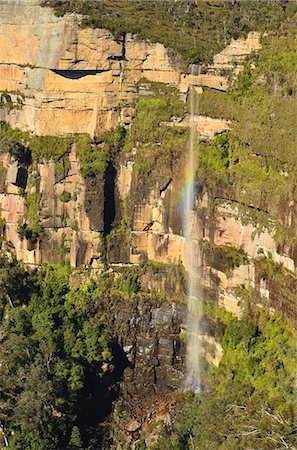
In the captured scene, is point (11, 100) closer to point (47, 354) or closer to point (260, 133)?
point (47, 354)

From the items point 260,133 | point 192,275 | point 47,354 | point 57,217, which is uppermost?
point 260,133

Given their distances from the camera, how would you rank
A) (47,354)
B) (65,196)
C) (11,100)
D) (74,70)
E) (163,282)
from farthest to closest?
(11,100) < (65,196) < (163,282) < (74,70) < (47,354)

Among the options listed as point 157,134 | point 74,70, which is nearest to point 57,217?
point 157,134

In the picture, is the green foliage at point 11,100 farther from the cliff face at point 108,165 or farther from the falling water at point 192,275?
the falling water at point 192,275

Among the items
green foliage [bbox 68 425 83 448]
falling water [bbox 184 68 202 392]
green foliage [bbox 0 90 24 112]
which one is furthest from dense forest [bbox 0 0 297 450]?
falling water [bbox 184 68 202 392]

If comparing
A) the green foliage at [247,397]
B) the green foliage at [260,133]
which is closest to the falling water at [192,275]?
the green foliage at [260,133]

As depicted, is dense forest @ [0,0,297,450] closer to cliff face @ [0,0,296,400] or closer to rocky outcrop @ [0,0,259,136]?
cliff face @ [0,0,296,400]
